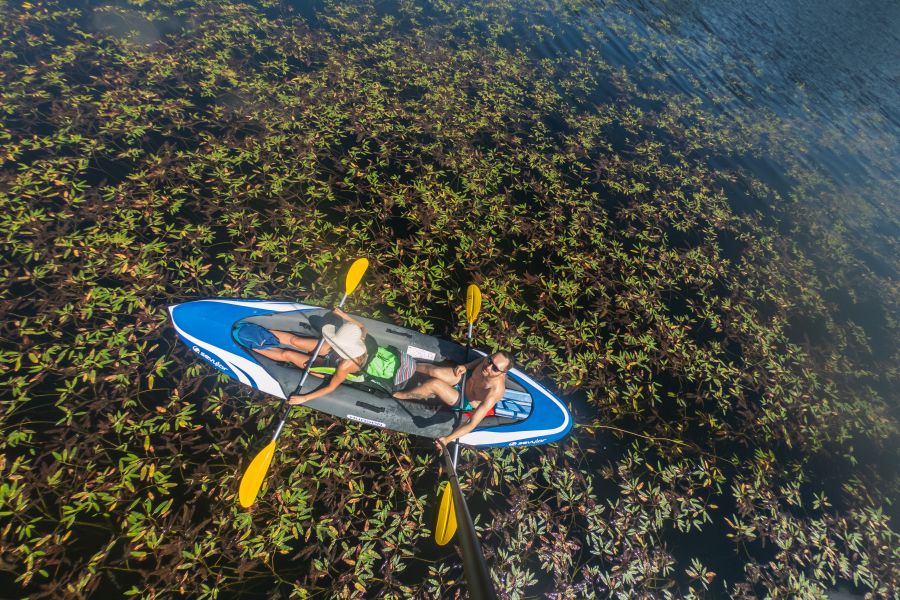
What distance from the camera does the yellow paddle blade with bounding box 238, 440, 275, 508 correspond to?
15.9 ft

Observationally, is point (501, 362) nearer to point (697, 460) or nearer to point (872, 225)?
point (697, 460)

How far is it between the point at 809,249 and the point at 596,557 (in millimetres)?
13312

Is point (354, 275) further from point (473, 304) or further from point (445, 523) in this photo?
point (445, 523)

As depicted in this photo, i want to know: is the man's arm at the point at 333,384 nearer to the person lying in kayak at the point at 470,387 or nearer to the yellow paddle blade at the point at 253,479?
the yellow paddle blade at the point at 253,479

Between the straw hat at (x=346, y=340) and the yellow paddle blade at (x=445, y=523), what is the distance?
251 cm

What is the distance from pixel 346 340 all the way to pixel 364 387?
0.86 m

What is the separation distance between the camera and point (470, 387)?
637 cm

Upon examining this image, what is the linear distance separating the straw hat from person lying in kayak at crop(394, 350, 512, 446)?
1027 mm

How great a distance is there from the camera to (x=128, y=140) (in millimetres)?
8625

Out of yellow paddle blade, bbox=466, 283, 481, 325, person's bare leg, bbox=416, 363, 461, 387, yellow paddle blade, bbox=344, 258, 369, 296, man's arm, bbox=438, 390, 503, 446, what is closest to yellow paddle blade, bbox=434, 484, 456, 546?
man's arm, bbox=438, 390, 503, 446

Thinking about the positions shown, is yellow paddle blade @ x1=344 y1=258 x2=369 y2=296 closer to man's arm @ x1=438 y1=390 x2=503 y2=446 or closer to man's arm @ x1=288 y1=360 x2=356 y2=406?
man's arm @ x1=288 y1=360 x2=356 y2=406

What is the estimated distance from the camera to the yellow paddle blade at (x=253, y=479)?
190 inches

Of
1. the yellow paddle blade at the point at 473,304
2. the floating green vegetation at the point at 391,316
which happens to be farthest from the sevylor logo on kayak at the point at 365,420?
the yellow paddle blade at the point at 473,304

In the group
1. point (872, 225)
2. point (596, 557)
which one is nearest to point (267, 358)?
point (596, 557)
